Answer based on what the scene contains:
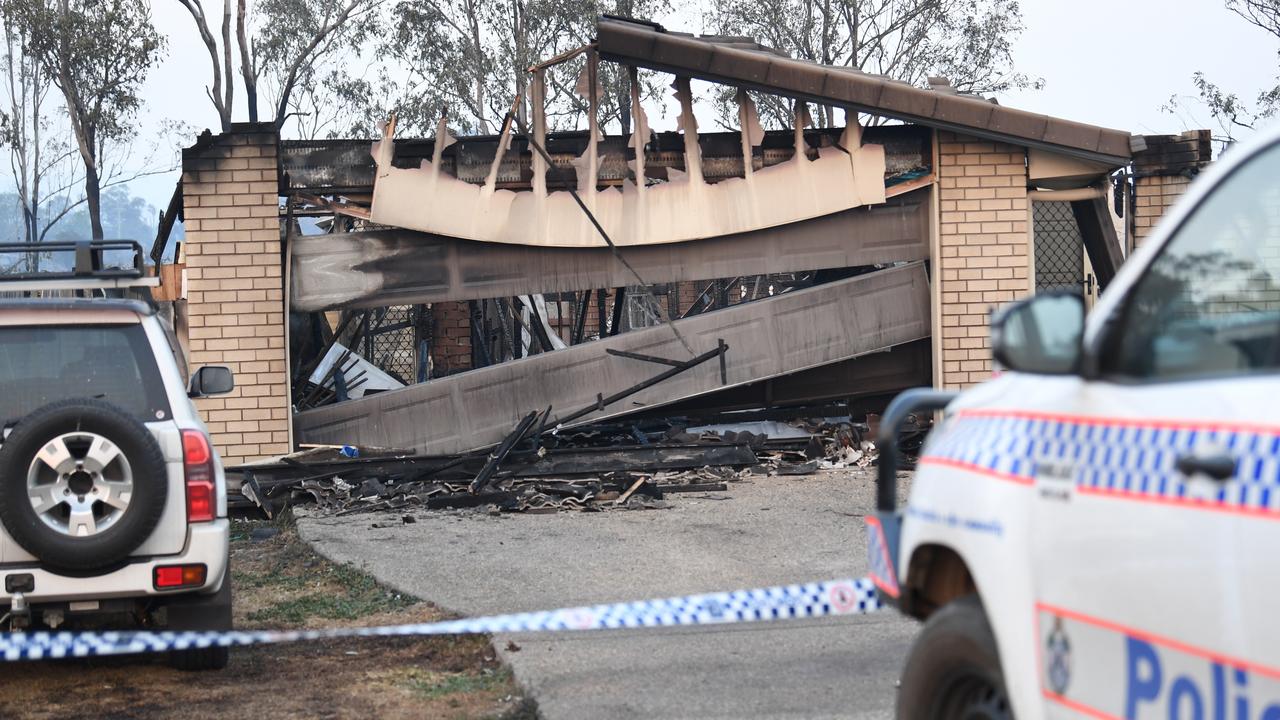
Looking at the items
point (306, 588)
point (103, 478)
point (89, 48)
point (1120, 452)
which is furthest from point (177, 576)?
point (89, 48)

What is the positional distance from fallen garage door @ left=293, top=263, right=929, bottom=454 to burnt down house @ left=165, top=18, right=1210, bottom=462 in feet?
0.07

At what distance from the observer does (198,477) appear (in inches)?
231

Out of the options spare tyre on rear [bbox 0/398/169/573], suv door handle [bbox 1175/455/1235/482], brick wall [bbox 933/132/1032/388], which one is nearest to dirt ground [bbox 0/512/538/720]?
spare tyre on rear [bbox 0/398/169/573]

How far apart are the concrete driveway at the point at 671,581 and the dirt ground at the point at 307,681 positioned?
209 millimetres

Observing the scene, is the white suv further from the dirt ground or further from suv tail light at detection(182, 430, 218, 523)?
the dirt ground

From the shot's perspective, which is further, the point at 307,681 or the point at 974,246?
the point at 974,246

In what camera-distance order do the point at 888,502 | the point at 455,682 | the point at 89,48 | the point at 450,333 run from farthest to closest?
the point at 89,48
the point at 450,333
the point at 455,682
the point at 888,502

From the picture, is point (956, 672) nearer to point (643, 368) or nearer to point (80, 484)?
point (80, 484)

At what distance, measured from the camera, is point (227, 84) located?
133 feet

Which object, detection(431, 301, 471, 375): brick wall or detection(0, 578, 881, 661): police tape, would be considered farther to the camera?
detection(431, 301, 471, 375): brick wall

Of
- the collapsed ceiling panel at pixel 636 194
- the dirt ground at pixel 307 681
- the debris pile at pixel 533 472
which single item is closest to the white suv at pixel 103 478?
the dirt ground at pixel 307 681

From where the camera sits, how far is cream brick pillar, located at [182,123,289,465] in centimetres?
1321

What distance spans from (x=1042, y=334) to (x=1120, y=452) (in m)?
0.40

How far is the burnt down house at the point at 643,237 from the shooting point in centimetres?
1331
